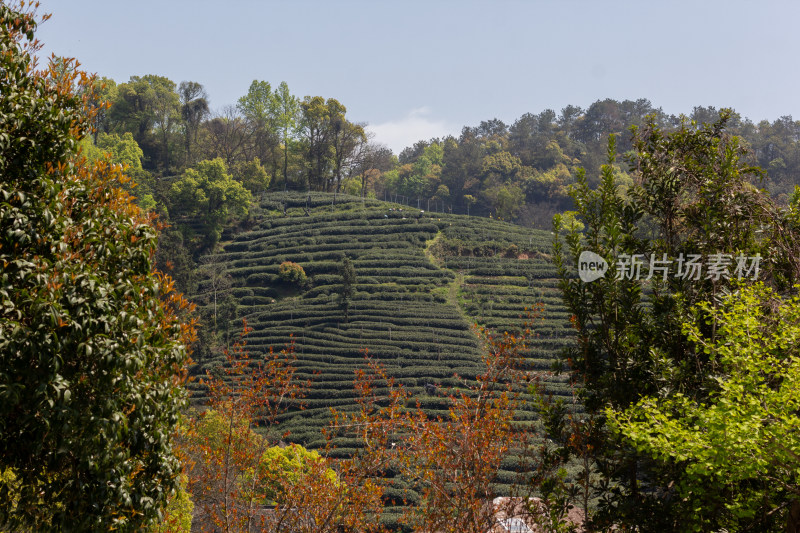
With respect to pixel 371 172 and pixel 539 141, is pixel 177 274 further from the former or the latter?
pixel 539 141

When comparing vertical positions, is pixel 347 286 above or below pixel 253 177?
below

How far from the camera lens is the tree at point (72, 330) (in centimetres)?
395

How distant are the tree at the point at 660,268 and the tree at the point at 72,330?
4188 mm

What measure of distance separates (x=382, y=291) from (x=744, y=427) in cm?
3366

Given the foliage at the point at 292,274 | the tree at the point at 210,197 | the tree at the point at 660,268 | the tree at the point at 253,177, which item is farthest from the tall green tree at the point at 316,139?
the tree at the point at 660,268

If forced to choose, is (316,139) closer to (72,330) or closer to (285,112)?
(285,112)

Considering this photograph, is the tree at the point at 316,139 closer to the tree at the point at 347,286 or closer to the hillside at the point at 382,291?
the hillside at the point at 382,291

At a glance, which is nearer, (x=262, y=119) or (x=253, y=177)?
(x=253, y=177)

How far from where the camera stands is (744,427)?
13.6ft

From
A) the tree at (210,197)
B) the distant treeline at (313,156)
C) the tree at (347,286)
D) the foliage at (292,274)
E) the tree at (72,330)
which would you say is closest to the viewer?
the tree at (72,330)

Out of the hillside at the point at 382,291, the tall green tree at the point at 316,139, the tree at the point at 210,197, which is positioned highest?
the tall green tree at the point at 316,139

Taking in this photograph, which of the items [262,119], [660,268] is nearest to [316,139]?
[262,119]

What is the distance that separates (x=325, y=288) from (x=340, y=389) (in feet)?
36.5

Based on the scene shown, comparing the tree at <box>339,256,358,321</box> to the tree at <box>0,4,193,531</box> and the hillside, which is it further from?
the tree at <box>0,4,193,531</box>
